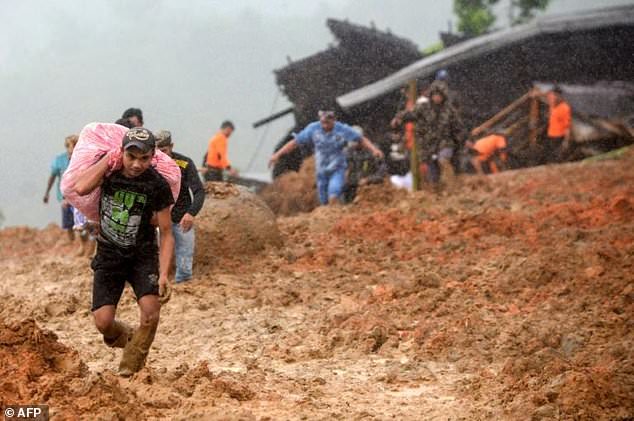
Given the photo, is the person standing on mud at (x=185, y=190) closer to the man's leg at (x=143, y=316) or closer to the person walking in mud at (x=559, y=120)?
the man's leg at (x=143, y=316)

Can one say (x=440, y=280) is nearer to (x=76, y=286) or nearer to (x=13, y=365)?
(x=76, y=286)

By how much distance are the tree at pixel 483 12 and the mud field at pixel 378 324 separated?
832 inches

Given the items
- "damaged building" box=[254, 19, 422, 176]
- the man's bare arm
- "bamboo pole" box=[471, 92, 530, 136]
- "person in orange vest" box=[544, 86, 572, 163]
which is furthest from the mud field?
"damaged building" box=[254, 19, 422, 176]

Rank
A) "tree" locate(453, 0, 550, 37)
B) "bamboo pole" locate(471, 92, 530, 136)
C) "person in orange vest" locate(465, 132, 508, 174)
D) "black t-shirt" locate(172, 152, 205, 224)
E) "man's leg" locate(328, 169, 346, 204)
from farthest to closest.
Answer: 1. "tree" locate(453, 0, 550, 37)
2. "bamboo pole" locate(471, 92, 530, 136)
3. "person in orange vest" locate(465, 132, 508, 174)
4. "man's leg" locate(328, 169, 346, 204)
5. "black t-shirt" locate(172, 152, 205, 224)

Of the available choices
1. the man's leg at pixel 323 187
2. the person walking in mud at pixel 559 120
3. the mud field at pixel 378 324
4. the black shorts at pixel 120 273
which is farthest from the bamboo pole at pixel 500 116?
the black shorts at pixel 120 273

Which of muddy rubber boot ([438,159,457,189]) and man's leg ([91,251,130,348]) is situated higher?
muddy rubber boot ([438,159,457,189])

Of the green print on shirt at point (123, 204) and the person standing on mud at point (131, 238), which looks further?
the green print on shirt at point (123, 204)

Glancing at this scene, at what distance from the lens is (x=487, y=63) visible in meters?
22.1

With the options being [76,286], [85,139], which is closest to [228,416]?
[85,139]

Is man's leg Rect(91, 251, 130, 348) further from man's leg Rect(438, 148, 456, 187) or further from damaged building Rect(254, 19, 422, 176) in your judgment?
damaged building Rect(254, 19, 422, 176)

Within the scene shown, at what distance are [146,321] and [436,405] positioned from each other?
190cm

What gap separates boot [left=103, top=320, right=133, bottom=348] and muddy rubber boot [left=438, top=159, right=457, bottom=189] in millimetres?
9555

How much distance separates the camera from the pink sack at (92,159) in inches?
235

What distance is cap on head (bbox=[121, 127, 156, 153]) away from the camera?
578cm
